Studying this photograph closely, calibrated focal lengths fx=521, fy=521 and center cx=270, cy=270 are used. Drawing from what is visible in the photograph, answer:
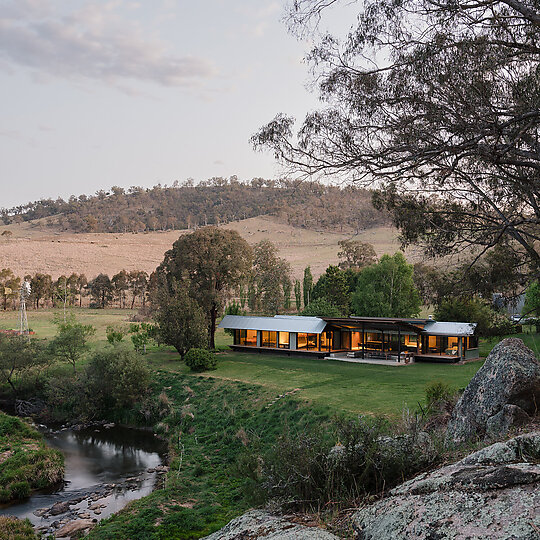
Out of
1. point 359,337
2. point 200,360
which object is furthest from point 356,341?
point 200,360

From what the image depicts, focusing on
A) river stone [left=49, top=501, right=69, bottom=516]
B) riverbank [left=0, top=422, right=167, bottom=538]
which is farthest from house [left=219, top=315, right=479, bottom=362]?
river stone [left=49, top=501, right=69, bottom=516]

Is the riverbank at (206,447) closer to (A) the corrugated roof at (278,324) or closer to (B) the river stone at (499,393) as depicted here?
(B) the river stone at (499,393)

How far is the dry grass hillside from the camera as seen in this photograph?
92875 mm

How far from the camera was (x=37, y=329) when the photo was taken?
45156 mm

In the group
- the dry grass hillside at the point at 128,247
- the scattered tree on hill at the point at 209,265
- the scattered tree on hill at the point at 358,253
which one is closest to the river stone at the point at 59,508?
the scattered tree on hill at the point at 209,265

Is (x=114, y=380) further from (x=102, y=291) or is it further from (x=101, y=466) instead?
(x=102, y=291)

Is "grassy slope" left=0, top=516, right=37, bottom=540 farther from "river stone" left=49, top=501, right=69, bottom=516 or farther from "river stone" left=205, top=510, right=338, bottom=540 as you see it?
"river stone" left=205, top=510, right=338, bottom=540

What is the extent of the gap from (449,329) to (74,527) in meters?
21.5

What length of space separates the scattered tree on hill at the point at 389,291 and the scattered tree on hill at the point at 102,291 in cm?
3694

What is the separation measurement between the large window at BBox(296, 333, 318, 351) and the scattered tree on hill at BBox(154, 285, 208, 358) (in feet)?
18.8

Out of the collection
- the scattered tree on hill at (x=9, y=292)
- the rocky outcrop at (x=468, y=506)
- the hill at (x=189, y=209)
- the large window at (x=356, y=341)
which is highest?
the hill at (x=189, y=209)

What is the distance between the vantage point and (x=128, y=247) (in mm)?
111938

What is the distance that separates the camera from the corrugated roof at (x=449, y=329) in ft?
91.9

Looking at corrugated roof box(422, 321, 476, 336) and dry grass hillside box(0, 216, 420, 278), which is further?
dry grass hillside box(0, 216, 420, 278)
